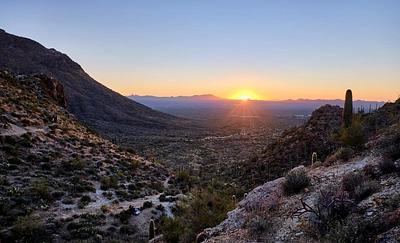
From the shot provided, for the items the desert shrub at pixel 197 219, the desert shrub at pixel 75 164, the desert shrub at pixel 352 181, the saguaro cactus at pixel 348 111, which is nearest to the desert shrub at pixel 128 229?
the desert shrub at pixel 197 219

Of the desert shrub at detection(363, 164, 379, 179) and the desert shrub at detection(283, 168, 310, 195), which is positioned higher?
the desert shrub at detection(363, 164, 379, 179)

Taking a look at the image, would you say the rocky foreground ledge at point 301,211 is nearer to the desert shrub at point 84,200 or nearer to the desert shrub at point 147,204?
the desert shrub at point 147,204

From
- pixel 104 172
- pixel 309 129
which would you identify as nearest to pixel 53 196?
pixel 104 172

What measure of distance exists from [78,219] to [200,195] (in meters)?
7.26

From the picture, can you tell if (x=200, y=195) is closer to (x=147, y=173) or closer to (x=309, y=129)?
(x=147, y=173)

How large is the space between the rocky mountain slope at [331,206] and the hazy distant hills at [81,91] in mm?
66985

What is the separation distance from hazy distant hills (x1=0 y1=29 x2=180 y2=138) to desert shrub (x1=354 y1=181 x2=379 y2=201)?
229 feet

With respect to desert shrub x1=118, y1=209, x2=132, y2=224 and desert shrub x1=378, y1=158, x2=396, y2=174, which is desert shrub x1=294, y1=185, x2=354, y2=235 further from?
desert shrub x1=118, y1=209, x2=132, y2=224

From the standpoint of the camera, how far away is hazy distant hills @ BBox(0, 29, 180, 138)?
8669 cm

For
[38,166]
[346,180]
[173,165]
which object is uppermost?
[346,180]

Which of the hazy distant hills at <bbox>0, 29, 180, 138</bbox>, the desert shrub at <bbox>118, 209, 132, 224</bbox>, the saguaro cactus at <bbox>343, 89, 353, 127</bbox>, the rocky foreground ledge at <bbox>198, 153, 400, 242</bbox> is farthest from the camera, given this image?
the hazy distant hills at <bbox>0, 29, 180, 138</bbox>

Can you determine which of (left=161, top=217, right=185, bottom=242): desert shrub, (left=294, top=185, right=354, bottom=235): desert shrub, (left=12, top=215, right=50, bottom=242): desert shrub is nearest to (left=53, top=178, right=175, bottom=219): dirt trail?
(left=12, top=215, right=50, bottom=242): desert shrub

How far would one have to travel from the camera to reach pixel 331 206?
9.48 m

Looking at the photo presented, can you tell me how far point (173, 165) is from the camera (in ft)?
159
